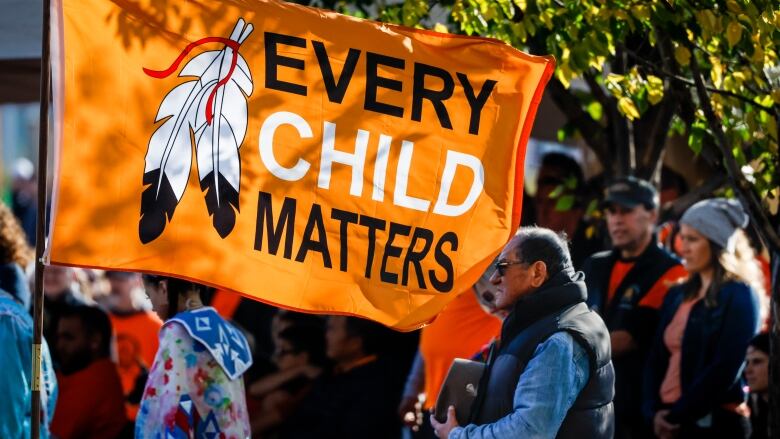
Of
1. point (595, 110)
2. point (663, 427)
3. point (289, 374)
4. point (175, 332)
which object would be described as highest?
point (595, 110)

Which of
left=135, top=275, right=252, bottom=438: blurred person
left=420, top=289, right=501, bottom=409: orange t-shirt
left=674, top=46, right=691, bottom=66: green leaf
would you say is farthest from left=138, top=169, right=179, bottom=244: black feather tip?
left=420, top=289, right=501, bottom=409: orange t-shirt

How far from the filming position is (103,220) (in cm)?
519

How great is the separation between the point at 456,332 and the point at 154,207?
3.32 metres

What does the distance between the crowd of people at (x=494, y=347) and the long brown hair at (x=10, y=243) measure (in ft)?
0.04

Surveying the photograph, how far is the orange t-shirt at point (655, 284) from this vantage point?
26.8 feet

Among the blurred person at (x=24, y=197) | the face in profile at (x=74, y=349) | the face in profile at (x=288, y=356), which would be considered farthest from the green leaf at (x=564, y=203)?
the blurred person at (x=24, y=197)

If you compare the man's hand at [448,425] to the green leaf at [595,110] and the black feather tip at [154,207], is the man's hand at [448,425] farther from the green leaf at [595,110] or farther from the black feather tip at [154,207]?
the green leaf at [595,110]

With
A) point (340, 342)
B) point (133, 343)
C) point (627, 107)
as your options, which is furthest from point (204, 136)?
point (133, 343)

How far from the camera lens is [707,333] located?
7.77m

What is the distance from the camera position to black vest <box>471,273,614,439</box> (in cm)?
568

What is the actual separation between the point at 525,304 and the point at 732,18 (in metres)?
1.45

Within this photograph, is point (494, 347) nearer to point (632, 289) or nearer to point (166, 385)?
point (166, 385)

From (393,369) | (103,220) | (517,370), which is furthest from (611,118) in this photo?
(103,220)

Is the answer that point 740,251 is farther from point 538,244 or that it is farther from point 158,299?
point 158,299
